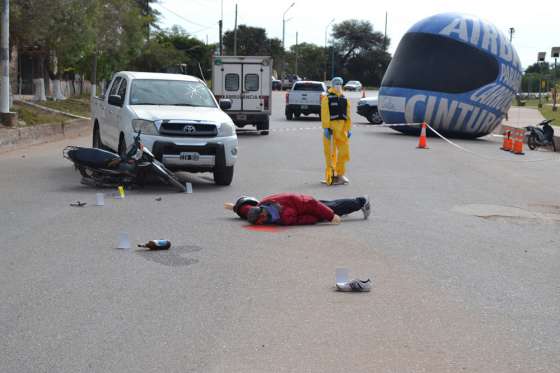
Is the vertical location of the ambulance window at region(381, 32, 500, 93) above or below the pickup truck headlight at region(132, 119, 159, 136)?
above

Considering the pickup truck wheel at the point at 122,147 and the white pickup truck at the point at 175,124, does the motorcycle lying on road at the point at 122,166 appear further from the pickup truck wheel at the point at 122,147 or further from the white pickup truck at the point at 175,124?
the pickup truck wheel at the point at 122,147

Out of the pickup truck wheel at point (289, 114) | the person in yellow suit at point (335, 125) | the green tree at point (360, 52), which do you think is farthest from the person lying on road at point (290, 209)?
the green tree at point (360, 52)

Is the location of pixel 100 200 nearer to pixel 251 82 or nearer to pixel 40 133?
pixel 40 133

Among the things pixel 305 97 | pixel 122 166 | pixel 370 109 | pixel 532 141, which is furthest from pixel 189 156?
pixel 305 97

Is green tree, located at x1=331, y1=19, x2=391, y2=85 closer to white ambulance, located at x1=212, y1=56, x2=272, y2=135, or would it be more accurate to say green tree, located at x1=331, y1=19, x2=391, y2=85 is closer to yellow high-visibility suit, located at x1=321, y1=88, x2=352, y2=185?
white ambulance, located at x1=212, y1=56, x2=272, y2=135

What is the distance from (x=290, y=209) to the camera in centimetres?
1014

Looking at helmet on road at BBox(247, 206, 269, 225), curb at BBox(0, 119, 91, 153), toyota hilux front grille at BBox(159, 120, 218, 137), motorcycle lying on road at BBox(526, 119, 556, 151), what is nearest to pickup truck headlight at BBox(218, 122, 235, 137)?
toyota hilux front grille at BBox(159, 120, 218, 137)

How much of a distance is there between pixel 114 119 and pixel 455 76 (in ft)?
54.3

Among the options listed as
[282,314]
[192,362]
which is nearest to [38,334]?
[192,362]

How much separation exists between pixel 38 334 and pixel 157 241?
2.98 meters

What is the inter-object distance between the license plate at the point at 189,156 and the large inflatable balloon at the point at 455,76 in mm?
16773

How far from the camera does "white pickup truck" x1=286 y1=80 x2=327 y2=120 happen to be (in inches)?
1571

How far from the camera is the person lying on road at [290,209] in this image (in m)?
10.1

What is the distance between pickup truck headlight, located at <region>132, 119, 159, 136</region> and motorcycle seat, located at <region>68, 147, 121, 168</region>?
0.73 meters
